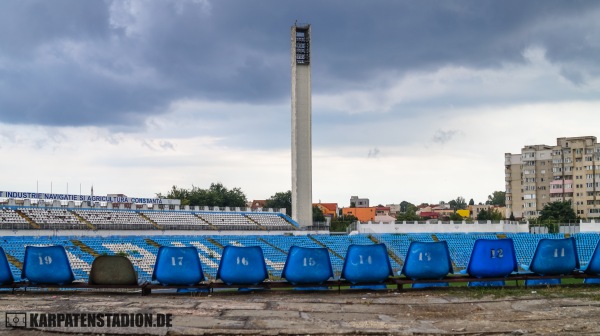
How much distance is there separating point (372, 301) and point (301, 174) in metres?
66.9

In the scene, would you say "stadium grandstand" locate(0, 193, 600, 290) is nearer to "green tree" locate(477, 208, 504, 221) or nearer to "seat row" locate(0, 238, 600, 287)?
"seat row" locate(0, 238, 600, 287)

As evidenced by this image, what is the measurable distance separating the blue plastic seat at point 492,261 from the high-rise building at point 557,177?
100466mm

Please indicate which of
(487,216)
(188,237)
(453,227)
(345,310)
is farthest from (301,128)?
(345,310)

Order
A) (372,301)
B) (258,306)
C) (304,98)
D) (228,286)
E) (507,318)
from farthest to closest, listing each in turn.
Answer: (304,98) → (228,286) → (372,301) → (258,306) → (507,318)

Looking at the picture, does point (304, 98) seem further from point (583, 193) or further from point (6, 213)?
point (583, 193)

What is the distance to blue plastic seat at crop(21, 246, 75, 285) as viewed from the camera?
502 inches

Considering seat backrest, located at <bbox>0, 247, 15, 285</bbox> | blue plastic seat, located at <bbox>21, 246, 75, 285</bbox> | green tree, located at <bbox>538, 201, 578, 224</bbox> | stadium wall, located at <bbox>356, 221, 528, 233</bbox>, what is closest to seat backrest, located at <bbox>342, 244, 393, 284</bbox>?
blue plastic seat, located at <bbox>21, 246, 75, 285</bbox>

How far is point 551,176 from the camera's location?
111 metres

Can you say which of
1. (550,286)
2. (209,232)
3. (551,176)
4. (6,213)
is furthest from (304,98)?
(550,286)

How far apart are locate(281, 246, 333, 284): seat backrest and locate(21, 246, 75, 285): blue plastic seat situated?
4687 millimetres

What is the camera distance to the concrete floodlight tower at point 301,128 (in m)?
77.2

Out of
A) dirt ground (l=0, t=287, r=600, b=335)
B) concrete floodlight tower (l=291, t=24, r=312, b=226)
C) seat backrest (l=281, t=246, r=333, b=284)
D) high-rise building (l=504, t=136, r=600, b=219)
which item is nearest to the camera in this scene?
dirt ground (l=0, t=287, r=600, b=335)

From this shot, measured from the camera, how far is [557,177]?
358ft

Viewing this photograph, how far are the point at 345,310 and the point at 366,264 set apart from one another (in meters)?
3.01
